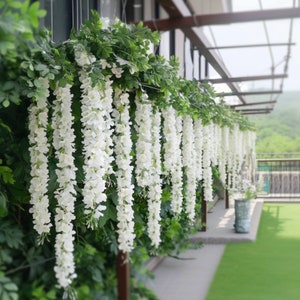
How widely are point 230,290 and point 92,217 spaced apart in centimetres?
333

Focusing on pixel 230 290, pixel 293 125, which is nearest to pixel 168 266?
pixel 230 290

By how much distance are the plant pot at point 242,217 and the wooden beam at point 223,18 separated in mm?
5272

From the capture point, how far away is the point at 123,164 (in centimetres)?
317

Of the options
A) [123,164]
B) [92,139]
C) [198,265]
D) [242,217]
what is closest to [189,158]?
[198,265]

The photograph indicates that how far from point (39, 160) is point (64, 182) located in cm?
16

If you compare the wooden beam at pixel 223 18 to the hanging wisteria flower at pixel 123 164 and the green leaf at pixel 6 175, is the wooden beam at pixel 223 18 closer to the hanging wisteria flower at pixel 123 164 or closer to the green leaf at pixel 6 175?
the hanging wisteria flower at pixel 123 164

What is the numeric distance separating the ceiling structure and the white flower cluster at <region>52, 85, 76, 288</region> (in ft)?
4.46

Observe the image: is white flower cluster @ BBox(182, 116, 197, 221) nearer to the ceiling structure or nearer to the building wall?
the building wall

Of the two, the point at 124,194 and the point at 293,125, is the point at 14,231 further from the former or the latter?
the point at 293,125

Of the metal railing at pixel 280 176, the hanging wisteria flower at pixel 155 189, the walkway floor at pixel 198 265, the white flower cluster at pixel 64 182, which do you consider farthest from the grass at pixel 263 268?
the metal railing at pixel 280 176

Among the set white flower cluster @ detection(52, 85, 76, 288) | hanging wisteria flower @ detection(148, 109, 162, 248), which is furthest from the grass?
white flower cluster @ detection(52, 85, 76, 288)

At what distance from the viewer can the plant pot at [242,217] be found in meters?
8.91

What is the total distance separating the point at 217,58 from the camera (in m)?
7.07

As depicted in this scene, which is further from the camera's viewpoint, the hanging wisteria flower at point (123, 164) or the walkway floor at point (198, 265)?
the walkway floor at point (198, 265)
